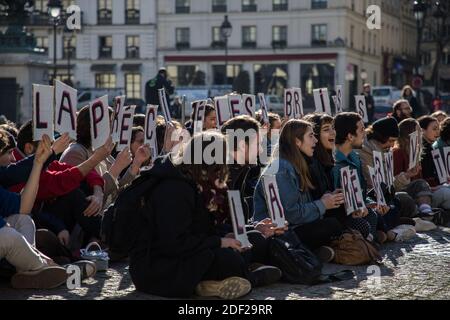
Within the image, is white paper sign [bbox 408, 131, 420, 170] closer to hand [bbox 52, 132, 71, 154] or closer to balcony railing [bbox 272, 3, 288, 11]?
hand [bbox 52, 132, 71, 154]

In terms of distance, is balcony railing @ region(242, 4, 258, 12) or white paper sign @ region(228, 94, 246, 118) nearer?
white paper sign @ region(228, 94, 246, 118)

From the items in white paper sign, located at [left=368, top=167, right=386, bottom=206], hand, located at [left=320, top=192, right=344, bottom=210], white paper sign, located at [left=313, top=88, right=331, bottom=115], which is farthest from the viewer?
white paper sign, located at [left=313, top=88, right=331, bottom=115]

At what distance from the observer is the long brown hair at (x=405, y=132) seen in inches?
467

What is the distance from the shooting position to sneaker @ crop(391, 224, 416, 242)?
10202 millimetres

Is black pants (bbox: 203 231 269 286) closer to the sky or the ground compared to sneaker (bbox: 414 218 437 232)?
closer to the sky

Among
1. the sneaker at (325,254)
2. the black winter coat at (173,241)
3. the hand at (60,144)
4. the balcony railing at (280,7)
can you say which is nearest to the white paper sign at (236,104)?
the sneaker at (325,254)

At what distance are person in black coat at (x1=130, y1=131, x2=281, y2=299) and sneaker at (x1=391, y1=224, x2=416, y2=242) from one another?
3.51 m

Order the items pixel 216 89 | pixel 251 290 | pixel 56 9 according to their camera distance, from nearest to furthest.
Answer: pixel 251 290, pixel 56 9, pixel 216 89

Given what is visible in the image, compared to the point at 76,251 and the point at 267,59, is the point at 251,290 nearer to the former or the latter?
the point at 76,251

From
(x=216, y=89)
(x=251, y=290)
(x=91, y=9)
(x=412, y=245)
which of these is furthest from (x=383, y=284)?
(x=91, y=9)

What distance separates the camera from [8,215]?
24.2 feet

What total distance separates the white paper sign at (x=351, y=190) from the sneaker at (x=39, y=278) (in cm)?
272

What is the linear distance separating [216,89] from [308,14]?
1661 centimetres

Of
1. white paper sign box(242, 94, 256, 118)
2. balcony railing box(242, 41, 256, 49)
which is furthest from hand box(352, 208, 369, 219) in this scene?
balcony railing box(242, 41, 256, 49)
